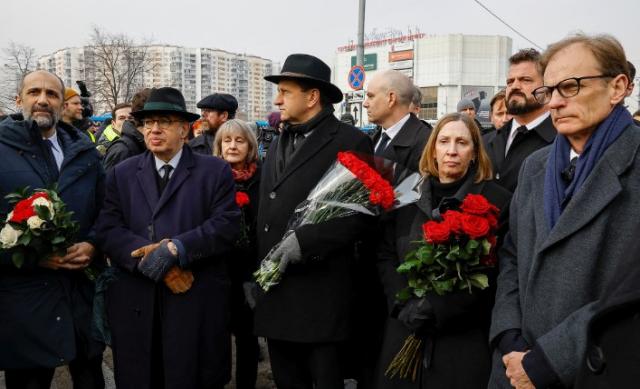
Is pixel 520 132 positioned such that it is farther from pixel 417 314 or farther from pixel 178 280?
pixel 178 280

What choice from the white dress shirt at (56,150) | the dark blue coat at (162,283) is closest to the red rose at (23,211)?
the dark blue coat at (162,283)

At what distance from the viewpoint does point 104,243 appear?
3.32 meters

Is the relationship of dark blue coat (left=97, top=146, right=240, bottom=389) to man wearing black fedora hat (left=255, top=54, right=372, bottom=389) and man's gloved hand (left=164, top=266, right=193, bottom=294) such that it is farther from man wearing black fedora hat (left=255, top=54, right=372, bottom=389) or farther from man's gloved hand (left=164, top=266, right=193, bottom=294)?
man wearing black fedora hat (left=255, top=54, right=372, bottom=389)

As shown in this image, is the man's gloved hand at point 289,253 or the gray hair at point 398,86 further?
the gray hair at point 398,86

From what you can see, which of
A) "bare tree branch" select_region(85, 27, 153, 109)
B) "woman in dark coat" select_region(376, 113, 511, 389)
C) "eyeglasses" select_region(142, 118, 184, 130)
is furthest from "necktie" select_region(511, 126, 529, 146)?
"bare tree branch" select_region(85, 27, 153, 109)

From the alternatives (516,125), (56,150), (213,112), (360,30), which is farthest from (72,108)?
(360,30)

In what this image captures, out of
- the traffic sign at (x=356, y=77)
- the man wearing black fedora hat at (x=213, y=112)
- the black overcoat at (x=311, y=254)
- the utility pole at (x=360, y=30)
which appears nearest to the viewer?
the black overcoat at (x=311, y=254)

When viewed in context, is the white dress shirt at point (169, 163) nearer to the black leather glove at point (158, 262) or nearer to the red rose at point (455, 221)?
the black leather glove at point (158, 262)

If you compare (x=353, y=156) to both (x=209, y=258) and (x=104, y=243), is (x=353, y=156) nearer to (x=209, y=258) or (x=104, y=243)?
(x=209, y=258)

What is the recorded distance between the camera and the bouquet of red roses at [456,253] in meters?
2.50

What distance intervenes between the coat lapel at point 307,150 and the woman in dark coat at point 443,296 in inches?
24.6

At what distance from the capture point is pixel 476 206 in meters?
2.58

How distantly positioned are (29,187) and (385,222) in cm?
220

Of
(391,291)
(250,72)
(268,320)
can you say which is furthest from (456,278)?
(250,72)
